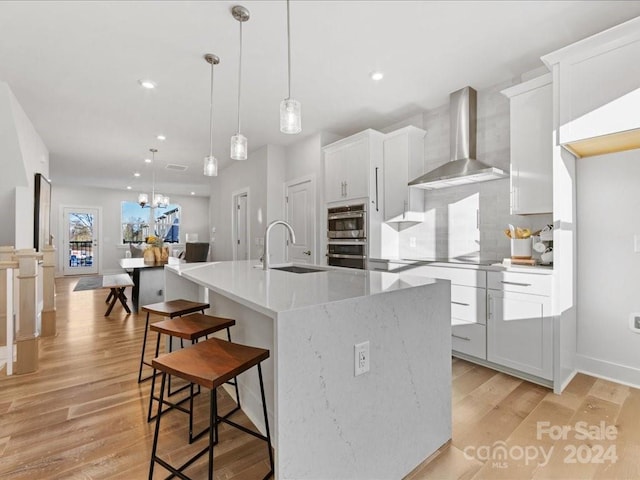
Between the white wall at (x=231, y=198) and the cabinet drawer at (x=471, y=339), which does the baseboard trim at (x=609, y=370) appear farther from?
the white wall at (x=231, y=198)

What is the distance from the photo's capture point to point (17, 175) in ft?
13.0

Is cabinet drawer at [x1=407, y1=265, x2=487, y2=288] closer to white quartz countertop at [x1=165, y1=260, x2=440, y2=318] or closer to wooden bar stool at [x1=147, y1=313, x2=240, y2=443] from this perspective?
white quartz countertop at [x1=165, y1=260, x2=440, y2=318]

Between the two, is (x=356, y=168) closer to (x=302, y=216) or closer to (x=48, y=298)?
(x=302, y=216)

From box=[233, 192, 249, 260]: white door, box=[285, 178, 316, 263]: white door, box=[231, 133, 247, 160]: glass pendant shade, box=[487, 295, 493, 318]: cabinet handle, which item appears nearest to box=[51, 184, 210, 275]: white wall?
box=[233, 192, 249, 260]: white door

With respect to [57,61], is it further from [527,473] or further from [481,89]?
[527,473]

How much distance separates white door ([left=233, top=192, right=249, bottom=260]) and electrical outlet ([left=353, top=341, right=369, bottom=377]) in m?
5.03

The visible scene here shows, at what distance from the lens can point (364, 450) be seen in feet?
4.37

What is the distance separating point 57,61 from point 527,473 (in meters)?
4.45

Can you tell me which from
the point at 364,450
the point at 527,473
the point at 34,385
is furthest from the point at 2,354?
the point at 527,473

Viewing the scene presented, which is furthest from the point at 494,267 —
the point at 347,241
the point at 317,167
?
the point at 317,167

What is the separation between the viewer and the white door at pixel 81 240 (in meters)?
9.33

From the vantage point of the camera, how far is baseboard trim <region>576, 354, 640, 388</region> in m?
2.39

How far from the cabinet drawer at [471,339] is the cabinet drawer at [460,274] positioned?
0.37 meters

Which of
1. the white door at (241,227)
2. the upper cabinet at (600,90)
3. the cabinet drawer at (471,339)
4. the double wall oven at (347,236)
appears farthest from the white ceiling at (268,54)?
the cabinet drawer at (471,339)
